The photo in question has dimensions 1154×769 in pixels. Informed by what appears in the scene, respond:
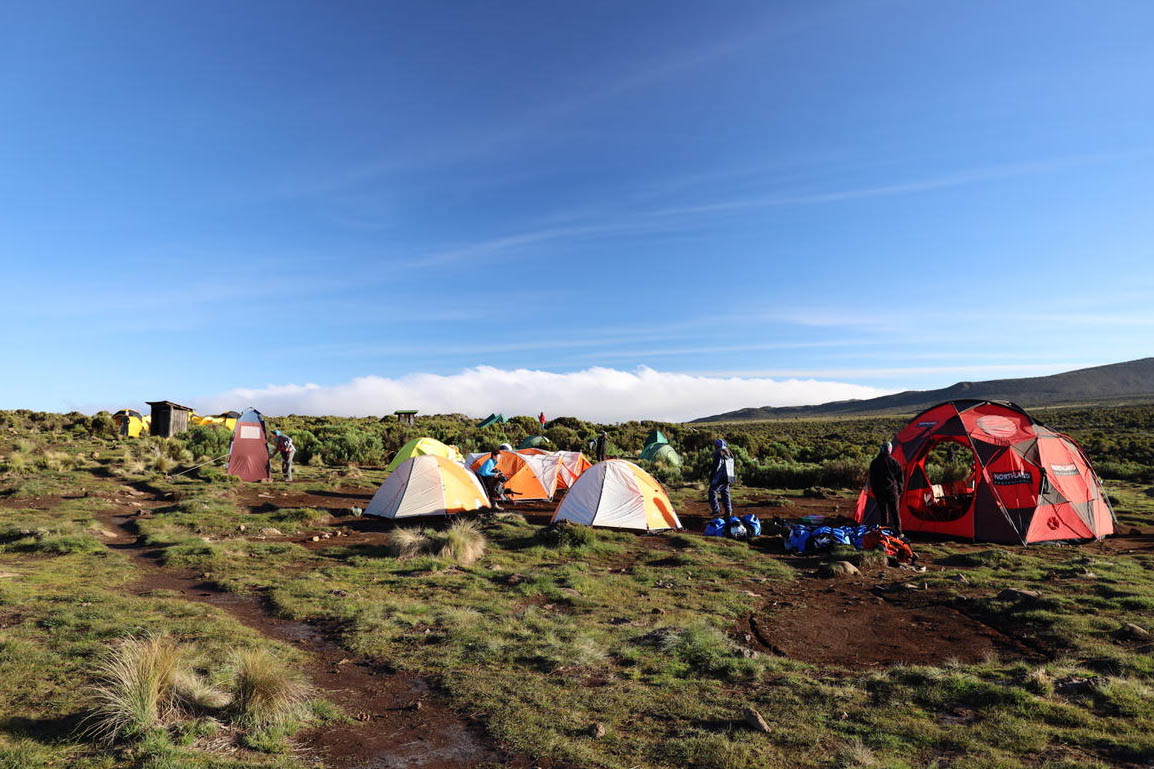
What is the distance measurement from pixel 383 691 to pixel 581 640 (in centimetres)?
241

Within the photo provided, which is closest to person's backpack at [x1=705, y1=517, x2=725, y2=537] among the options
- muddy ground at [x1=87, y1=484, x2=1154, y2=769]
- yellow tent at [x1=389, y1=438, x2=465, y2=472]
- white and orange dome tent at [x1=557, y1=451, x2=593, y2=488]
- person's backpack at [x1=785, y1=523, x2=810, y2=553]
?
muddy ground at [x1=87, y1=484, x2=1154, y2=769]

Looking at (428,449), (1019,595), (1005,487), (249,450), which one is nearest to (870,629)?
(1019,595)

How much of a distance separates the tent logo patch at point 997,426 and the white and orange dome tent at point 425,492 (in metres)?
12.9

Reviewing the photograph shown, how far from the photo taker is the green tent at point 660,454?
3216 cm

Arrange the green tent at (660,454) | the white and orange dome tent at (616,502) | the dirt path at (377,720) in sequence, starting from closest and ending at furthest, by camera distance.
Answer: the dirt path at (377,720)
the white and orange dome tent at (616,502)
the green tent at (660,454)

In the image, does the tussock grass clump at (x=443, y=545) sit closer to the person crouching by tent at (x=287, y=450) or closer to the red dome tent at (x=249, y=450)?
the person crouching by tent at (x=287, y=450)

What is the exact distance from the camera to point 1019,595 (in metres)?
9.55

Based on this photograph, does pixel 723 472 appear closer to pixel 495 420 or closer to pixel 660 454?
pixel 660 454

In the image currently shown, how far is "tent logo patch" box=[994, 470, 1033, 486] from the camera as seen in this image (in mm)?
14672

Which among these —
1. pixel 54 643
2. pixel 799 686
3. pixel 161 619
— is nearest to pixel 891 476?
pixel 799 686

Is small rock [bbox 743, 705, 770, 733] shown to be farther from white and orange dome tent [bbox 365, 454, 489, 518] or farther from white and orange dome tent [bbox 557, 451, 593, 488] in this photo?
white and orange dome tent [bbox 557, 451, 593, 488]

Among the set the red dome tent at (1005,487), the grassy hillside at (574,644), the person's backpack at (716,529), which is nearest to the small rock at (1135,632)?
the grassy hillside at (574,644)

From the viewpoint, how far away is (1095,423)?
216 feet

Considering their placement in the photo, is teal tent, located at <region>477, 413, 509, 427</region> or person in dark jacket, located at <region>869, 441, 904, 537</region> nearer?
person in dark jacket, located at <region>869, 441, 904, 537</region>
